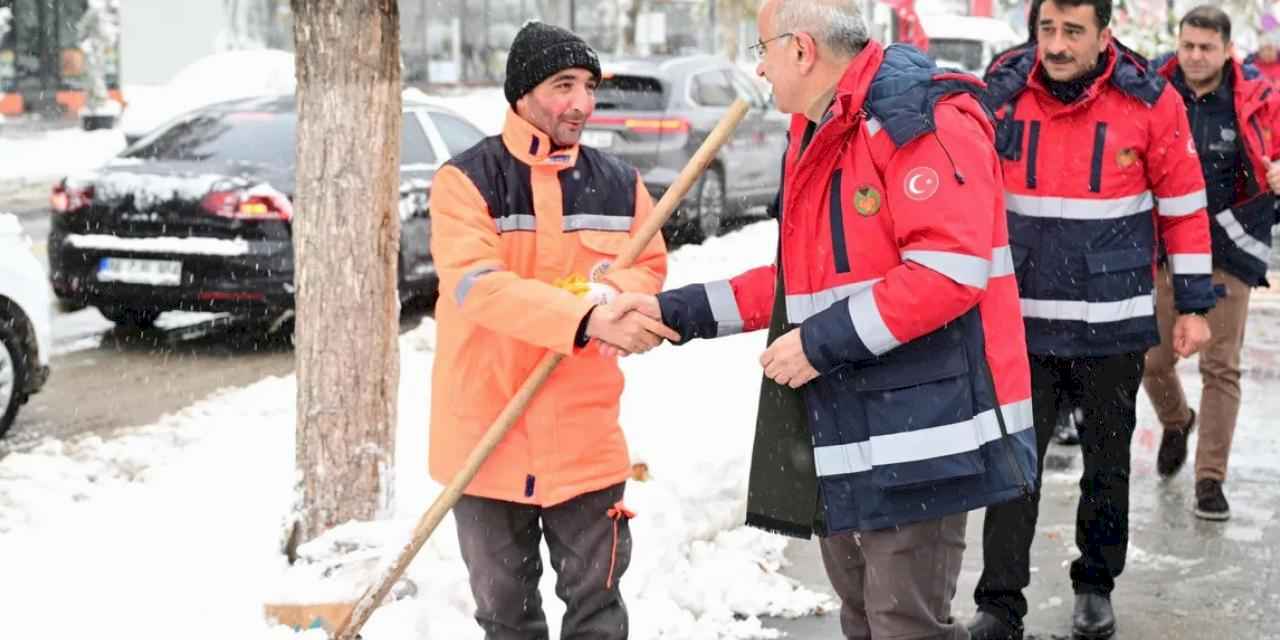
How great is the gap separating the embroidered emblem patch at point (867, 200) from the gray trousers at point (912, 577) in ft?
2.05

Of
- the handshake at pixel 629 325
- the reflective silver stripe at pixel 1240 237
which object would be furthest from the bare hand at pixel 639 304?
the reflective silver stripe at pixel 1240 237

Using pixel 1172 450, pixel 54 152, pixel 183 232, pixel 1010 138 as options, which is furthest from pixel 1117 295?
pixel 54 152

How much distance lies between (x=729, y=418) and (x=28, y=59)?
28.2m

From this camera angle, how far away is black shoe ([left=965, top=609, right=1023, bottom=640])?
179 inches

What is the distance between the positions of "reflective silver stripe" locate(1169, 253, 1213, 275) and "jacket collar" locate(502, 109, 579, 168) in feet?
6.68

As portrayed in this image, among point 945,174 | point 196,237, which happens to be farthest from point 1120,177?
point 196,237

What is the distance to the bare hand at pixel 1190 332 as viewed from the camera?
4.79m

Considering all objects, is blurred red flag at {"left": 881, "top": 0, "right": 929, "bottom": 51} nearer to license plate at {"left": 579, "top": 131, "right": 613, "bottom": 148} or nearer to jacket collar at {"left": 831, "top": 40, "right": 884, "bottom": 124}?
license plate at {"left": 579, "top": 131, "right": 613, "bottom": 148}

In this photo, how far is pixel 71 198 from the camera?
957cm

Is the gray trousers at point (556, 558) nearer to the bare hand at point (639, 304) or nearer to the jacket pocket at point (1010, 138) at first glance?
the bare hand at point (639, 304)

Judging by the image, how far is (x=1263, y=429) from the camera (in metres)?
7.36

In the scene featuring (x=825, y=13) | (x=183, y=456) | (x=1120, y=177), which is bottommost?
(x=183, y=456)

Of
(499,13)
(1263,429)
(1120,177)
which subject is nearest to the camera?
(1120,177)

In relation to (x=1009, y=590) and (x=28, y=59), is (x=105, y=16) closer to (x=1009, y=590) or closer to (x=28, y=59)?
(x=28, y=59)
